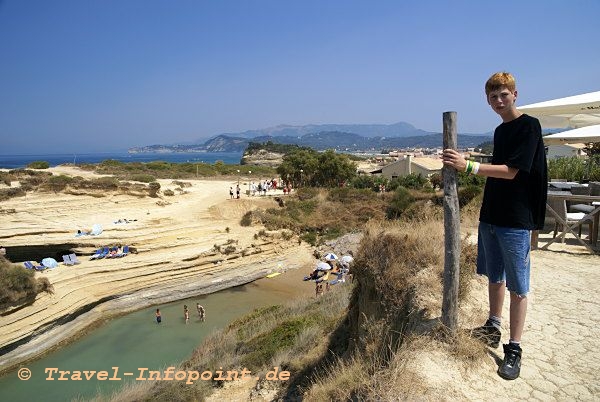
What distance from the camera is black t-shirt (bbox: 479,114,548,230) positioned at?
274 centimetres

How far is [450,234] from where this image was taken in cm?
337

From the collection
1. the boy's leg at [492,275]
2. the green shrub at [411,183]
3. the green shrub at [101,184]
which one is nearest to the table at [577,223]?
the boy's leg at [492,275]

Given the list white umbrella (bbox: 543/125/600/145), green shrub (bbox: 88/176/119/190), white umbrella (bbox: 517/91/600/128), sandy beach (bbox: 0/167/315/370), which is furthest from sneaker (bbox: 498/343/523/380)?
green shrub (bbox: 88/176/119/190)

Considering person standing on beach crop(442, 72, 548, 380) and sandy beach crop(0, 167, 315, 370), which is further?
sandy beach crop(0, 167, 315, 370)

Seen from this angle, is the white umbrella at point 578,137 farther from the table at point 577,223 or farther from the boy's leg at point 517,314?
the boy's leg at point 517,314

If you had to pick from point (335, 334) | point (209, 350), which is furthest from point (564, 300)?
point (209, 350)

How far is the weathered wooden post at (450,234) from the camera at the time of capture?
3.21 meters

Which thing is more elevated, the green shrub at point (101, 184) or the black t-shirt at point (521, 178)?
the black t-shirt at point (521, 178)

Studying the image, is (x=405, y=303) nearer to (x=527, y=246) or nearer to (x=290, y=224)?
(x=527, y=246)

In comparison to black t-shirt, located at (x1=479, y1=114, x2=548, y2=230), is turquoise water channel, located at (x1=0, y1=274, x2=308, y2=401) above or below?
below

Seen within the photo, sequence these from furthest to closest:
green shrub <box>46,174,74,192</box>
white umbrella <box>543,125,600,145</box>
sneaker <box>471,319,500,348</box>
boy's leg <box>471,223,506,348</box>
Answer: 1. green shrub <box>46,174,74,192</box>
2. white umbrella <box>543,125,600,145</box>
3. sneaker <box>471,319,500,348</box>
4. boy's leg <box>471,223,506,348</box>

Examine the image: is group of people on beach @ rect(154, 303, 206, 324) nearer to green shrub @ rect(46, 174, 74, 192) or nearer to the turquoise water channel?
the turquoise water channel

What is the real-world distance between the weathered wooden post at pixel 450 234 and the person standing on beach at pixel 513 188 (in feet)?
0.74

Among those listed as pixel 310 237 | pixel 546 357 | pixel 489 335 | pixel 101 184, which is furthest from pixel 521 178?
pixel 101 184
